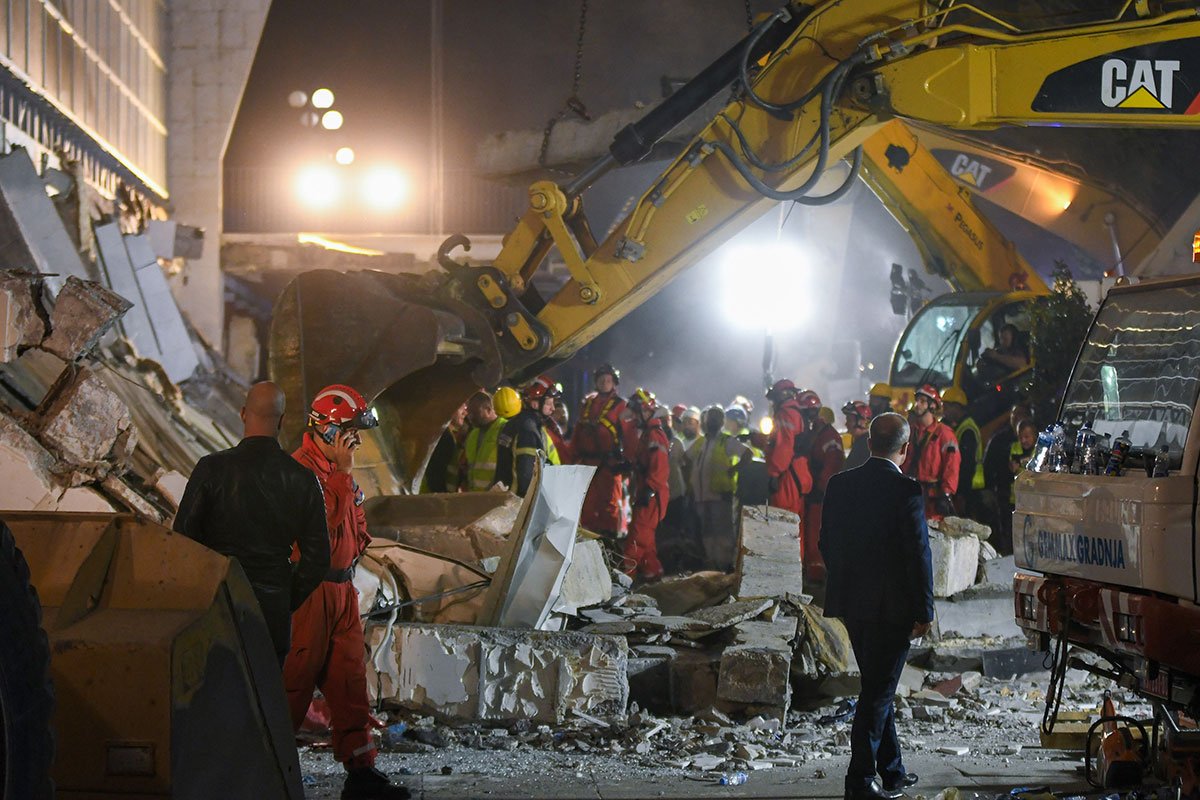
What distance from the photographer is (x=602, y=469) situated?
13.9m

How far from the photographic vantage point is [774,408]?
14.5 m

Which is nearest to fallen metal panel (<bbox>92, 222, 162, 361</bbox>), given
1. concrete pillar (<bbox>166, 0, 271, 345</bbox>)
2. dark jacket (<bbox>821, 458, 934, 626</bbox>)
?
concrete pillar (<bbox>166, 0, 271, 345</bbox>)

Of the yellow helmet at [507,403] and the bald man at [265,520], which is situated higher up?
the yellow helmet at [507,403]

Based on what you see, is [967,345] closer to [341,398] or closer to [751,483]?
[751,483]

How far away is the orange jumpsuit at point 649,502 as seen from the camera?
1395 centimetres

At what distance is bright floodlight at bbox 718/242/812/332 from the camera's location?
98.9 feet

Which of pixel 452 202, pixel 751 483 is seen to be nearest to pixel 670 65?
pixel 452 202

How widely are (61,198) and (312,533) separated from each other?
13209mm

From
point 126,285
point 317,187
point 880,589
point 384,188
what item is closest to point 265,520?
point 880,589

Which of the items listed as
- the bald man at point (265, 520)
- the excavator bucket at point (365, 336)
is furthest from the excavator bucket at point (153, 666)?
the excavator bucket at point (365, 336)

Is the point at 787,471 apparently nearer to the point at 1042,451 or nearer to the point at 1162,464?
the point at 1042,451

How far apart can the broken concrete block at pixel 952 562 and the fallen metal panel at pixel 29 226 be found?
901 cm

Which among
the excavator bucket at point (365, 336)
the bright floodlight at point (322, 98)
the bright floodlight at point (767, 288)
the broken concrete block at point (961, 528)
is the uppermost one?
the bright floodlight at point (322, 98)

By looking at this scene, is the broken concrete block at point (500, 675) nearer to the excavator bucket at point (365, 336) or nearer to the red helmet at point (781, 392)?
the excavator bucket at point (365, 336)
